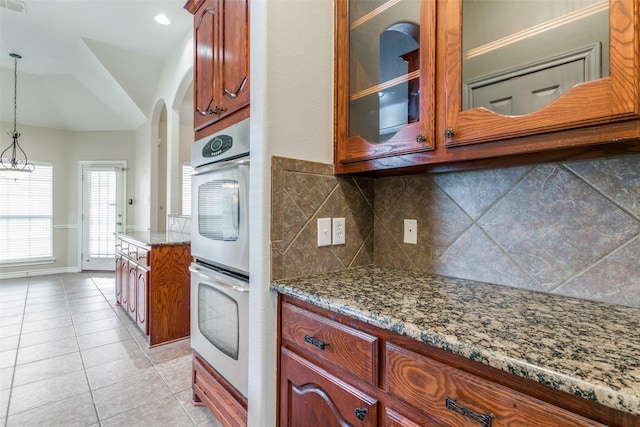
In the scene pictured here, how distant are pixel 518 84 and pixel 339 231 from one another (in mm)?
836

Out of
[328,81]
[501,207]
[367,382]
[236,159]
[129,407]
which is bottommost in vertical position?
[129,407]

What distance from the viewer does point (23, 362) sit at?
236cm

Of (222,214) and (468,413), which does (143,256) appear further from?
(468,413)

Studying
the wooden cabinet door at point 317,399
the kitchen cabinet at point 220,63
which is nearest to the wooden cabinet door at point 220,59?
the kitchen cabinet at point 220,63

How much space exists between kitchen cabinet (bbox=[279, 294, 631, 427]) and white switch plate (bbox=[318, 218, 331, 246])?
0.30 meters

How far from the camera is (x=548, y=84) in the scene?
2.81 ft

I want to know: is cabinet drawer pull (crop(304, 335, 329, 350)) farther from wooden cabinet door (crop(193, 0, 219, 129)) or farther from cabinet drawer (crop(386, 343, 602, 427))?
wooden cabinet door (crop(193, 0, 219, 129))

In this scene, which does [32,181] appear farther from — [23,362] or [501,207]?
[501,207]

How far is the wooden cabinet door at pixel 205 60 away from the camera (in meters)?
1.61

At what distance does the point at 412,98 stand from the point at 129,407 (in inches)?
88.4

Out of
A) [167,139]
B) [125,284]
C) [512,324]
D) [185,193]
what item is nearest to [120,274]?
[125,284]

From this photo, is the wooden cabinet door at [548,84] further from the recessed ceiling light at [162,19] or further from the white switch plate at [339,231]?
the recessed ceiling light at [162,19]

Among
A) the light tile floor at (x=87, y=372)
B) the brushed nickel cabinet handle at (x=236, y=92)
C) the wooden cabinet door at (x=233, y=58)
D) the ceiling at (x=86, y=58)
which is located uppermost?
the ceiling at (x=86, y=58)

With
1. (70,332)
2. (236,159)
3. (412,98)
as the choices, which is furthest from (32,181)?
(412,98)
